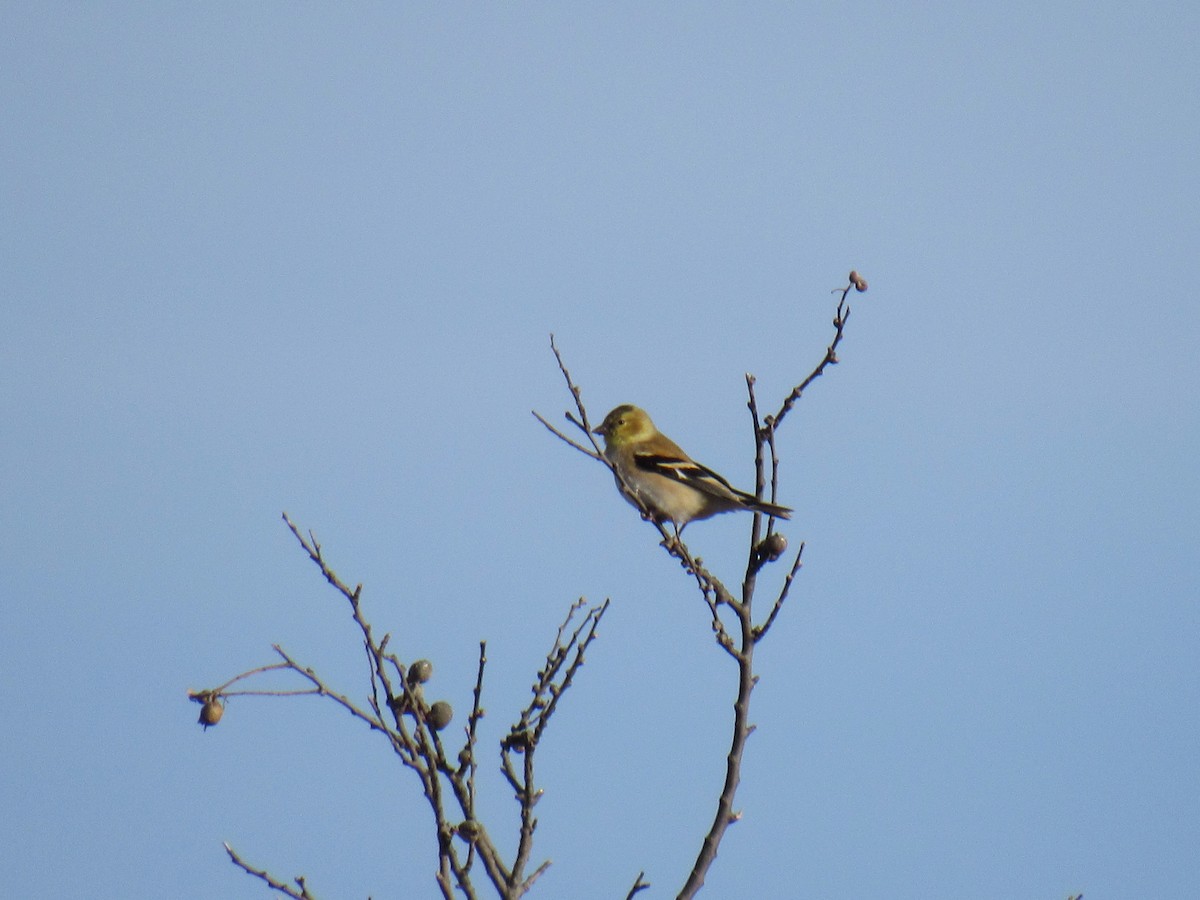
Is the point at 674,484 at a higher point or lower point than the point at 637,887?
higher

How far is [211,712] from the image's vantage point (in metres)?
3.97

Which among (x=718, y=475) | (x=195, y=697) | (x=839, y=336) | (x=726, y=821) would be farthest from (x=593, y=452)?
(x=718, y=475)

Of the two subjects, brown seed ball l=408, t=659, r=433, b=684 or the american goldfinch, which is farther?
the american goldfinch

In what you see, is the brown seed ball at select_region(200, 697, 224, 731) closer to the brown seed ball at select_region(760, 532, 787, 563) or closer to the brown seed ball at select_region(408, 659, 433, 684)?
the brown seed ball at select_region(408, 659, 433, 684)

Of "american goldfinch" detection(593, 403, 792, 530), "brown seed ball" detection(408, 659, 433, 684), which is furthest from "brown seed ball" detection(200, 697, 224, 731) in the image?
"american goldfinch" detection(593, 403, 792, 530)

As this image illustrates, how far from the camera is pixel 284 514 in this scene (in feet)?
11.9

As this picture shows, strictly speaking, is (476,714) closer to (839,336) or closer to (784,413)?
(784,413)

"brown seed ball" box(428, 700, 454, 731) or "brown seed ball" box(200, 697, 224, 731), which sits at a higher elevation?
"brown seed ball" box(200, 697, 224, 731)

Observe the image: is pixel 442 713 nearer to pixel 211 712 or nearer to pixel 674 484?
pixel 211 712

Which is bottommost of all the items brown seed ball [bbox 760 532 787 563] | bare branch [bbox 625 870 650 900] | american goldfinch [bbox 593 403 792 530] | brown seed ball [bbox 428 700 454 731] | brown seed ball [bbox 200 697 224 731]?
bare branch [bbox 625 870 650 900]

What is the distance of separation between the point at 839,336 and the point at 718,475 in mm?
3302

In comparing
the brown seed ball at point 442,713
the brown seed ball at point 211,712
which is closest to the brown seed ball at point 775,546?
the brown seed ball at point 442,713

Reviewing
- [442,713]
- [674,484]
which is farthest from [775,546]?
[674,484]

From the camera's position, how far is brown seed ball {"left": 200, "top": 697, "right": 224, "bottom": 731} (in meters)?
3.96
